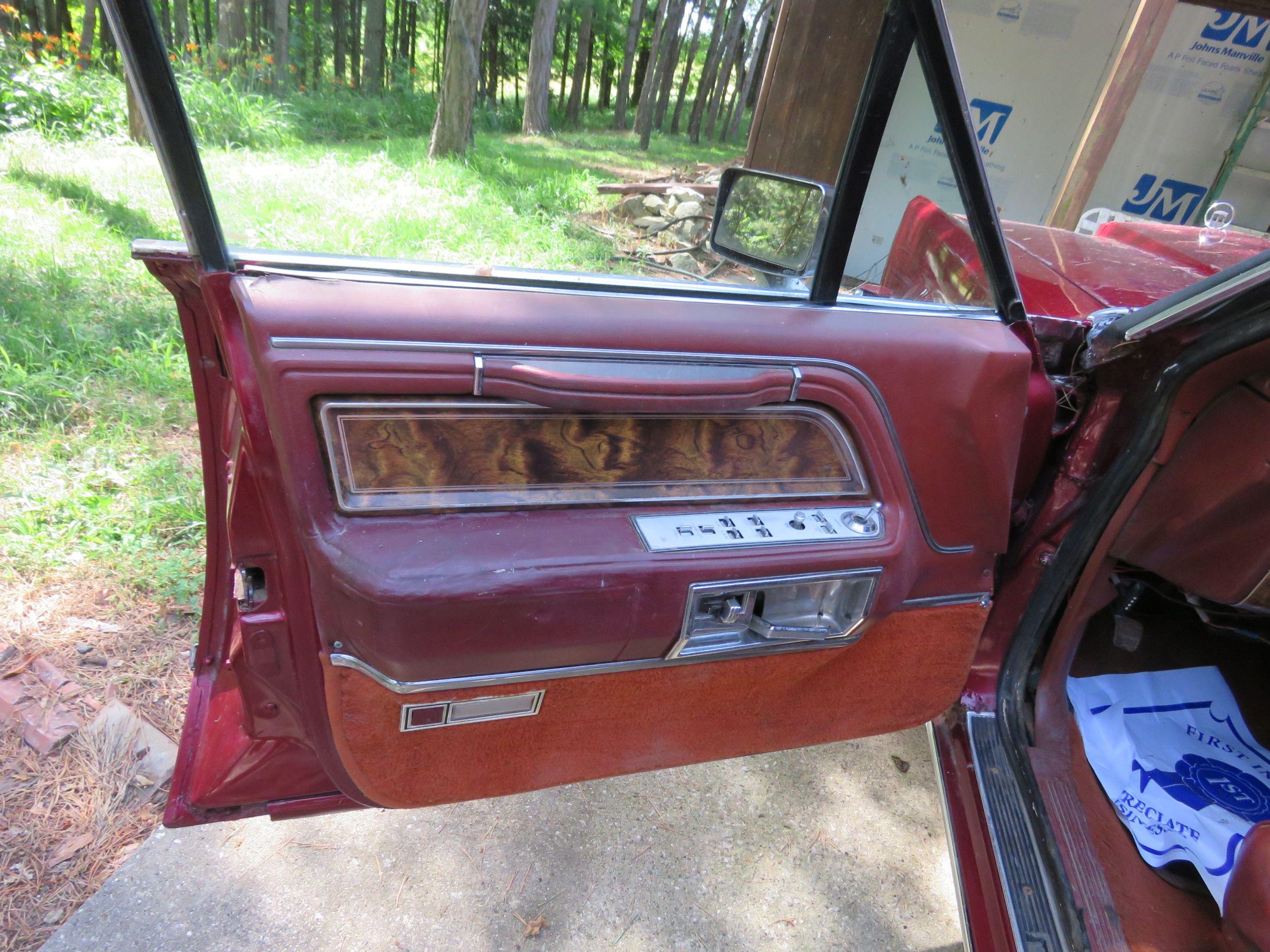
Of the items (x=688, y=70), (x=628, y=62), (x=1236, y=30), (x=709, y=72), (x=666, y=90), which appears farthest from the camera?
(x=1236, y=30)

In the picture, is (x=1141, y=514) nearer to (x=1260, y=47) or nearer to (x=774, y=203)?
(x=774, y=203)

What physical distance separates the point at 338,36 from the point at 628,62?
1.48 m

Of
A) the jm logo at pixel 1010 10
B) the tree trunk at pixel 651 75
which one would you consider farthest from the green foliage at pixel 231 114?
the jm logo at pixel 1010 10

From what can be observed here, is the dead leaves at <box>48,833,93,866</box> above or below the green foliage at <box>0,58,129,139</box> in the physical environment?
below

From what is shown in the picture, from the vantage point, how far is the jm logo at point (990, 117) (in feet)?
17.3

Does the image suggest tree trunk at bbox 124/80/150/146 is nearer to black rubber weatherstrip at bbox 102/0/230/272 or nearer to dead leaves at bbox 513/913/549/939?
black rubber weatherstrip at bbox 102/0/230/272

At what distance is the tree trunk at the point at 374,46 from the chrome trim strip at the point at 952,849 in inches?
71.0

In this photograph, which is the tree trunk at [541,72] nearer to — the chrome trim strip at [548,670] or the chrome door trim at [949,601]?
the chrome trim strip at [548,670]

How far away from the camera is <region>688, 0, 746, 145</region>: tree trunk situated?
4262 millimetres

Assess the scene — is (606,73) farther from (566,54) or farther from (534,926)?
(534,926)

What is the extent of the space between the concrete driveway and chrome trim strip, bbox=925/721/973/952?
0.27 metres

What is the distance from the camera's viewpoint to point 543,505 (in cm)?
114

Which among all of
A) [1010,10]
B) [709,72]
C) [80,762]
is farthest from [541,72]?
[1010,10]

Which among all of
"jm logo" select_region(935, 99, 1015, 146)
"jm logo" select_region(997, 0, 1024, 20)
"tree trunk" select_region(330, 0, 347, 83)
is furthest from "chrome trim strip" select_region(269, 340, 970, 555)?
"jm logo" select_region(997, 0, 1024, 20)
